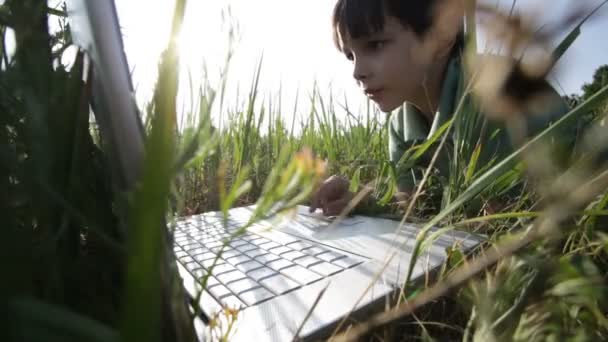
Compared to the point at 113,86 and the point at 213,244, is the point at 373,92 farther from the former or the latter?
the point at 113,86

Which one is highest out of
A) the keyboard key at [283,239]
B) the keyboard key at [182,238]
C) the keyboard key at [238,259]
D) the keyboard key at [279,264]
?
the keyboard key at [182,238]

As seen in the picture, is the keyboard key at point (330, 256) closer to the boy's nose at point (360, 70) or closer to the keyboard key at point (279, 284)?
the keyboard key at point (279, 284)

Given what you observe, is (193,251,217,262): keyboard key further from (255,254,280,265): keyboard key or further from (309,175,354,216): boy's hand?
(309,175,354,216): boy's hand

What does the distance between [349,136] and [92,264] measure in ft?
3.68

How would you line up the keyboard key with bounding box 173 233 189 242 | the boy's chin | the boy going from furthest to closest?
the boy's chin < the boy < the keyboard key with bounding box 173 233 189 242

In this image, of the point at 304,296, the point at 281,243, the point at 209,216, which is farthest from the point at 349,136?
the point at 304,296

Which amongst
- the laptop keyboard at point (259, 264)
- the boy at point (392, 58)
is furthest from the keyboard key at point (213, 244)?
the boy at point (392, 58)

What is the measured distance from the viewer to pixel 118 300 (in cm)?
16

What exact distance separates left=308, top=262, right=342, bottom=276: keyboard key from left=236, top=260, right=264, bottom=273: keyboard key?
6cm

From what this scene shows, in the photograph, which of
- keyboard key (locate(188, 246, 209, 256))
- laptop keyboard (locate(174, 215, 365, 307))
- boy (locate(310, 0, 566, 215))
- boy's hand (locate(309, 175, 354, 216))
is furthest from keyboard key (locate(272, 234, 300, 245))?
boy (locate(310, 0, 566, 215))

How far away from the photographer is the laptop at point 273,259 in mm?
121

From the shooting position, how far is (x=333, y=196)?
2.93 ft

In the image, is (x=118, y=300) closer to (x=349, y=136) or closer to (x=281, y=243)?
(x=281, y=243)

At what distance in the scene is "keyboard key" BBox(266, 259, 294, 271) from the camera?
397 millimetres
